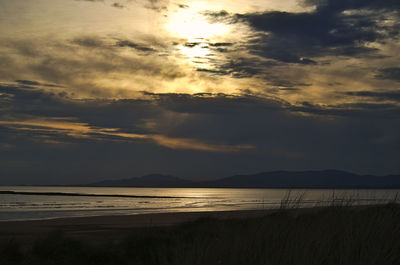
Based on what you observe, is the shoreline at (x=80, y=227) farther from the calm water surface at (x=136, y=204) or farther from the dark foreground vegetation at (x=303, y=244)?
the dark foreground vegetation at (x=303, y=244)

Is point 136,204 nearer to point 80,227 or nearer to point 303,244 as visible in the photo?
point 80,227

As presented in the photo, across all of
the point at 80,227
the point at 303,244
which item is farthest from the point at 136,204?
the point at 303,244

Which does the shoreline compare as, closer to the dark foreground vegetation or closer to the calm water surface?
the calm water surface

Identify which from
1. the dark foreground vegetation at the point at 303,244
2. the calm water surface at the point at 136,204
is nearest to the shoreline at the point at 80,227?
the calm water surface at the point at 136,204

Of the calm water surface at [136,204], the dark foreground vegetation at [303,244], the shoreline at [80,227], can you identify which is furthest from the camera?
the shoreline at [80,227]

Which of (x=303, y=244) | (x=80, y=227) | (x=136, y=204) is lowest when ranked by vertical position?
(x=136, y=204)

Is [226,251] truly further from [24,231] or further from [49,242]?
[24,231]

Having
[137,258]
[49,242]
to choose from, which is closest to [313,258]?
[137,258]

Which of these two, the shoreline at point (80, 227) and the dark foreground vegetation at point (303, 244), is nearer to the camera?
the dark foreground vegetation at point (303, 244)

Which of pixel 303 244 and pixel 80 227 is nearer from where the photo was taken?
pixel 303 244

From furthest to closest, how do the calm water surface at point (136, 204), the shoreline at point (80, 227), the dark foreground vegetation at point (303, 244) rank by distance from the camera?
1. the shoreline at point (80, 227)
2. the calm water surface at point (136, 204)
3. the dark foreground vegetation at point (303, 244)

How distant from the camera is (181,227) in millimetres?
17891

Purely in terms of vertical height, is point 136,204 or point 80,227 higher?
point 80,227

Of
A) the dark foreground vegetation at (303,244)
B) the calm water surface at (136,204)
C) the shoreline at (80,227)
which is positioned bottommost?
the calm water surface at (136,204)
